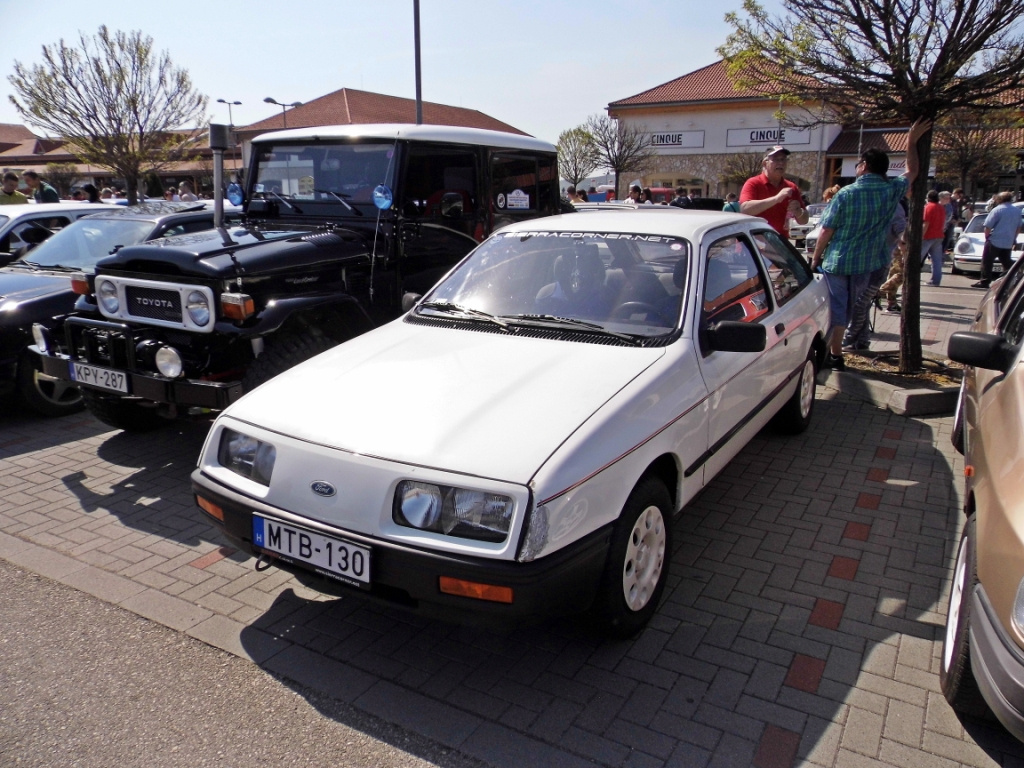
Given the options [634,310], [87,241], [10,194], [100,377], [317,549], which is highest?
[10,194]

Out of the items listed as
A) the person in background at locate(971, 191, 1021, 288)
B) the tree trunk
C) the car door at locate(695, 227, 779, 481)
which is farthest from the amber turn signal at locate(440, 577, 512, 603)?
the person in background at locate(971, 191, 1021, 288)

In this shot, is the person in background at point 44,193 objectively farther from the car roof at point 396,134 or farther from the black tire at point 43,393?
the car roof at point 396,134

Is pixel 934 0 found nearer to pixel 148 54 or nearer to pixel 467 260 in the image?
pixel 467 260

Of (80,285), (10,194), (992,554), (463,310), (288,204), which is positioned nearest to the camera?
(992,554)

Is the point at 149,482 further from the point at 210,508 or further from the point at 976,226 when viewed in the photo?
the point at 976,226

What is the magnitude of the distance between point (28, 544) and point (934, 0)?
7.10 meters

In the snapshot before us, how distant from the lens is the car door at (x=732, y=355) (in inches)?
143

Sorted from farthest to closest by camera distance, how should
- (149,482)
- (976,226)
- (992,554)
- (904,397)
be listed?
(976,226) → (904,397) → (149,482) → (992,554)

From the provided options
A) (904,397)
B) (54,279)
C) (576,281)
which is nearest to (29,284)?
(54,279)

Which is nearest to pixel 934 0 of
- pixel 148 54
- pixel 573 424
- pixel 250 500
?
pixel 573 424

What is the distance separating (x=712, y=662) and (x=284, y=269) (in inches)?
136

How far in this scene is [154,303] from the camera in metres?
4.73

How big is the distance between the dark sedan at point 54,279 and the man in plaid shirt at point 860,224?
573cm

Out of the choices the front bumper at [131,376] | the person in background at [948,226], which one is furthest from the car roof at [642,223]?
the person in background at [948,226]
